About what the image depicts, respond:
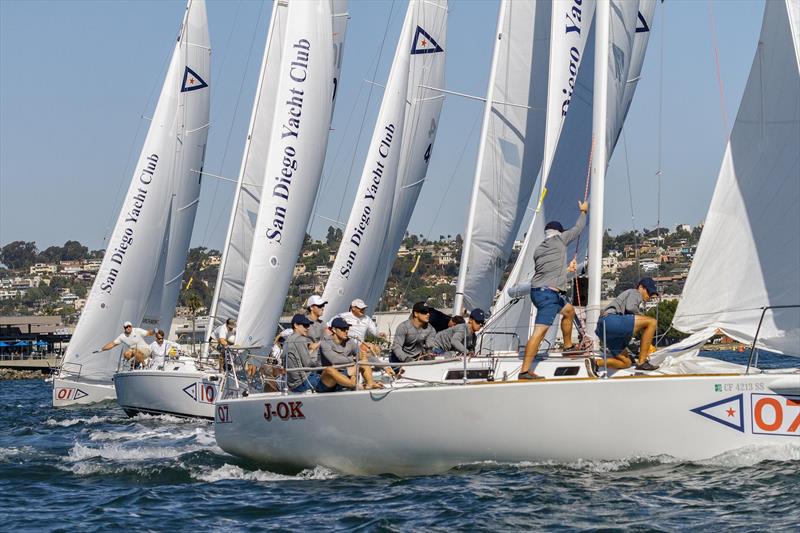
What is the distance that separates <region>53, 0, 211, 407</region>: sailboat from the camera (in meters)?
26.8

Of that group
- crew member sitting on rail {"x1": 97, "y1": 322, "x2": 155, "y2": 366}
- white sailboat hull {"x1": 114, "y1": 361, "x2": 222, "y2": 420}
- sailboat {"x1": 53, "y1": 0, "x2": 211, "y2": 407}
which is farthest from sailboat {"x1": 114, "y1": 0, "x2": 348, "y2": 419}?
sailboat {"x1": 53, "y1": 0, "x2": 211, "y2": 407}

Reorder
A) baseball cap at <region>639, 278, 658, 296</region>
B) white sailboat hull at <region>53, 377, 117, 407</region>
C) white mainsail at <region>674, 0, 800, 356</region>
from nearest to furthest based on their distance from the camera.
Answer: white mainsail at <region>674, 0, 800, 356</region> → baseball cap at <region>639, 278, 658, 296</region> → white sailboat hull at <region>53, 377, 117, 407</region>

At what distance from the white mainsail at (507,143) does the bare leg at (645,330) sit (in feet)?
26.3

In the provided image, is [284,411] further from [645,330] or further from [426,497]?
[645,330]

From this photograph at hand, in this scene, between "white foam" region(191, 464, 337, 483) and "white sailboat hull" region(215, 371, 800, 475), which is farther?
"white foam" region(191, 464, 337, 483)

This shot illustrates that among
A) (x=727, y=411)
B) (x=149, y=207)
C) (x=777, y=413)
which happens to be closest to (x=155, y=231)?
(x=149, y=207)

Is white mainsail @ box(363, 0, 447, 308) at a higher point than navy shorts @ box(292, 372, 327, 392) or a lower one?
higher

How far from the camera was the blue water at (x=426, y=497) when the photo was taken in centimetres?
977

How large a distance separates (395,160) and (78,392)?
29.5 feet

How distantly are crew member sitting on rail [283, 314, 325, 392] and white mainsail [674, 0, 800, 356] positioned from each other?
3793 mm

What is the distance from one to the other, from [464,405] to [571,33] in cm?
965

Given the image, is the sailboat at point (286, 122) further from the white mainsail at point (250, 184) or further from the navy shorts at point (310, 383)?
the navy shorts at point (310, 383)

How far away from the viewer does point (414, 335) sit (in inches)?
543

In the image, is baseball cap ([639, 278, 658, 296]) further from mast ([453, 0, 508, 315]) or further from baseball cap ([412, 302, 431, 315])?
mast ([453, 0, 508, 315])
